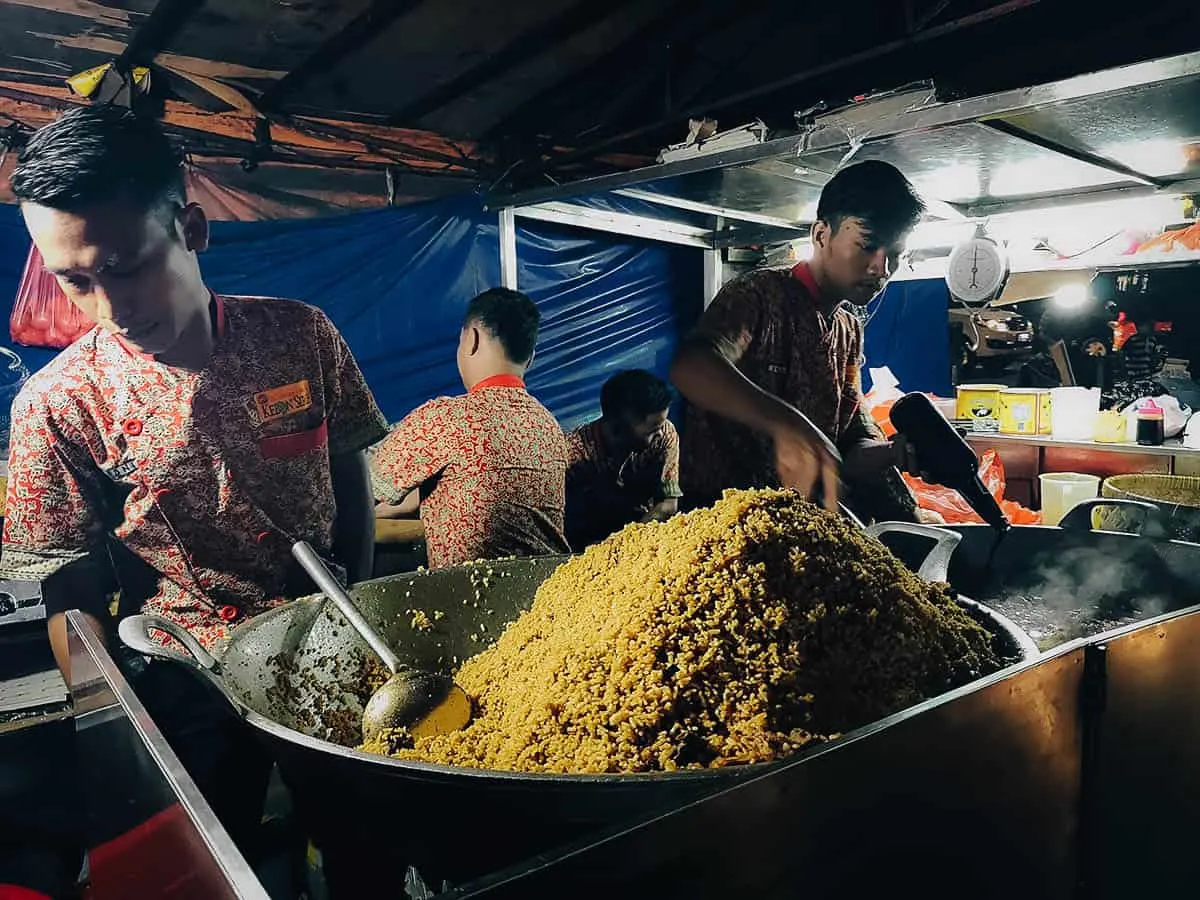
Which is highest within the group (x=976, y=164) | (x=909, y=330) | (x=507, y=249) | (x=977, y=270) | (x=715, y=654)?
(x=976, y=164)

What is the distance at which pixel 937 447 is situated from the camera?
1675 mm

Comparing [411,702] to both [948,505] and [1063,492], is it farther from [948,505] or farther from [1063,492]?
[1063,492]

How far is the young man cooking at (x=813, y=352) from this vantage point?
1.99 m

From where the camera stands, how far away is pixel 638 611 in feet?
2.95

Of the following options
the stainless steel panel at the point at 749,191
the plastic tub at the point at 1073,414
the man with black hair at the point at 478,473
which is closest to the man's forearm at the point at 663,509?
the man with black hair at the point at 478,473

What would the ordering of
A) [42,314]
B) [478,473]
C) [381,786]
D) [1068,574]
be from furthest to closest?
[478,473]
[42,314]
[1068,574]
[381,786]

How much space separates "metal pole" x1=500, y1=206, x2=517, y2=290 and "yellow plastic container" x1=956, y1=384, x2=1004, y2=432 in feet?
5.96

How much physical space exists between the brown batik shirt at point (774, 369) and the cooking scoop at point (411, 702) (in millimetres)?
1252

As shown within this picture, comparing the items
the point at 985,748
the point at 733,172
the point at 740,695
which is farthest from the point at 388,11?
the point at 985,748

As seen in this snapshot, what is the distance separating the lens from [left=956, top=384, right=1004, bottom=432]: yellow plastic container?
313 cm

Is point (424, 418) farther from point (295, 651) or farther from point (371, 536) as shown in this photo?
point (295, 651)

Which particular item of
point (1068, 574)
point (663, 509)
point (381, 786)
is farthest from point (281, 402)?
point (1068, 574)

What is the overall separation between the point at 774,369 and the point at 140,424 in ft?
4.83

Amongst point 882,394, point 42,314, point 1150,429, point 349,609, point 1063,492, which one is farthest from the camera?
point 1150,429
